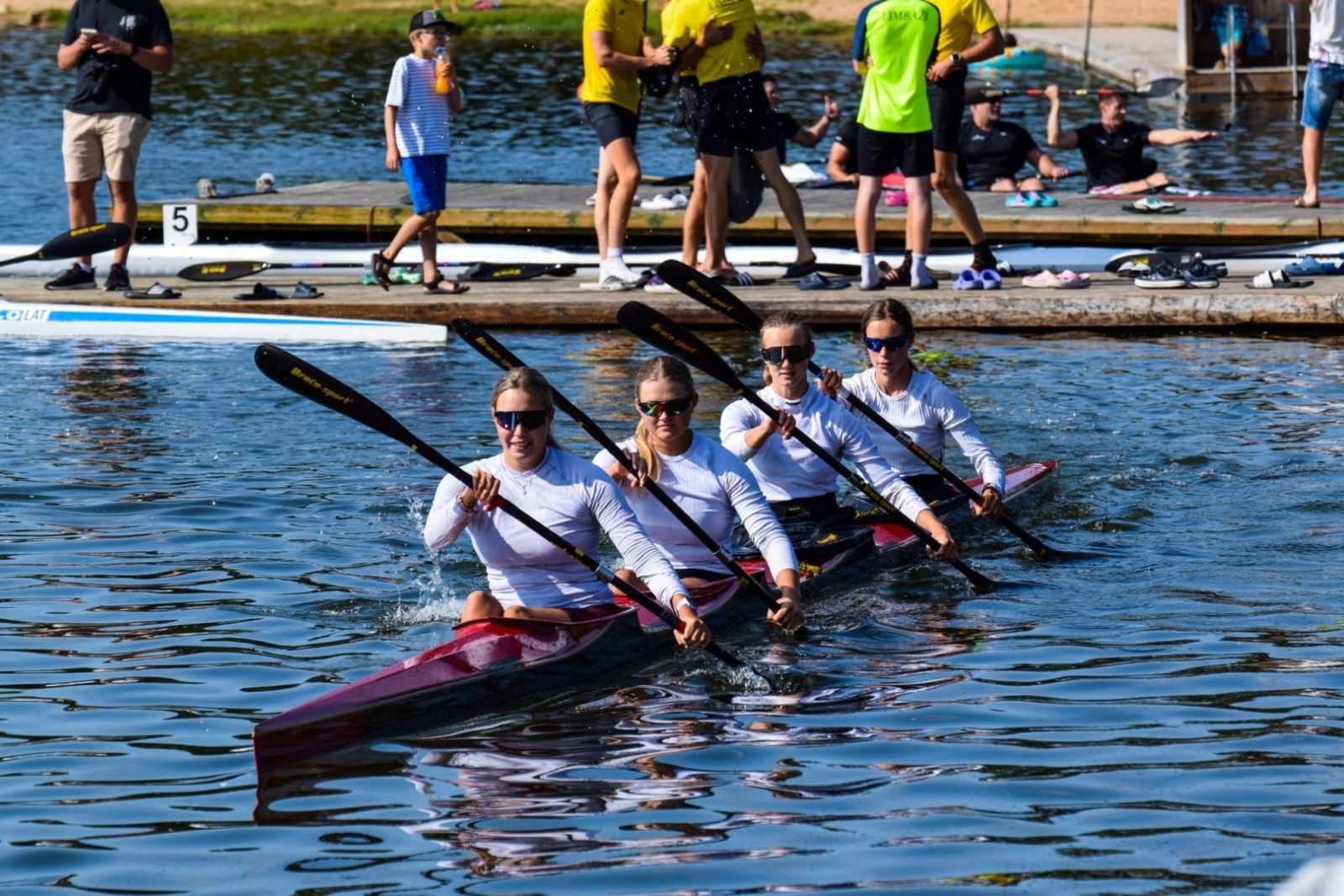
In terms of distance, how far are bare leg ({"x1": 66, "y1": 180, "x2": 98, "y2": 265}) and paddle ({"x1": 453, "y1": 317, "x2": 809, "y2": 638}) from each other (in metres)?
7.05

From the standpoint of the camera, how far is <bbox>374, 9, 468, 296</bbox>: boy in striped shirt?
1305cm

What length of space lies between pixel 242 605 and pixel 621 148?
6.22 m

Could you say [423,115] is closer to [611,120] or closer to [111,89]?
[611,120]

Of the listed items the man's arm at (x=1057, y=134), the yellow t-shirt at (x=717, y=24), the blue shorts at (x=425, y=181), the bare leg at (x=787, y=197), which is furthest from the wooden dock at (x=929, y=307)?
the man's arm at (x=1057, y=134)

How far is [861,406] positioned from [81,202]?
24.0ft

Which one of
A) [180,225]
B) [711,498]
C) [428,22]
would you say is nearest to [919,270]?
[428,22]

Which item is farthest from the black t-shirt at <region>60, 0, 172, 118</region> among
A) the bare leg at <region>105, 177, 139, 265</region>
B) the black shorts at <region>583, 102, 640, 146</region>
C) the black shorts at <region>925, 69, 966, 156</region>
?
the black shorts at <region>925, 69, 966, 156</region>

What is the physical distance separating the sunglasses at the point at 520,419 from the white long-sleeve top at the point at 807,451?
1.71m

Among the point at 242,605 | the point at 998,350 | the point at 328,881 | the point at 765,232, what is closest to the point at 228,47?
the point at 765,232

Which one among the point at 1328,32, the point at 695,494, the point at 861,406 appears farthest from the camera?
the point at 1328,32

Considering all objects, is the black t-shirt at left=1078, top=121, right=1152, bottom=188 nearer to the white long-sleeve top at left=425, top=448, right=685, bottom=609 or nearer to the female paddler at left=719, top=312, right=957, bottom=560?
the female paddler at left=719, top=312, right=957, bottom=560

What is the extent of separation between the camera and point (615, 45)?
13156 millimetres

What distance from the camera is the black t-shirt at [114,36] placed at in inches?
520

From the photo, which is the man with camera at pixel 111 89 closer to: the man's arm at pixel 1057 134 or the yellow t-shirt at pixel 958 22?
the yellow t-shirt at pixel 958 22
